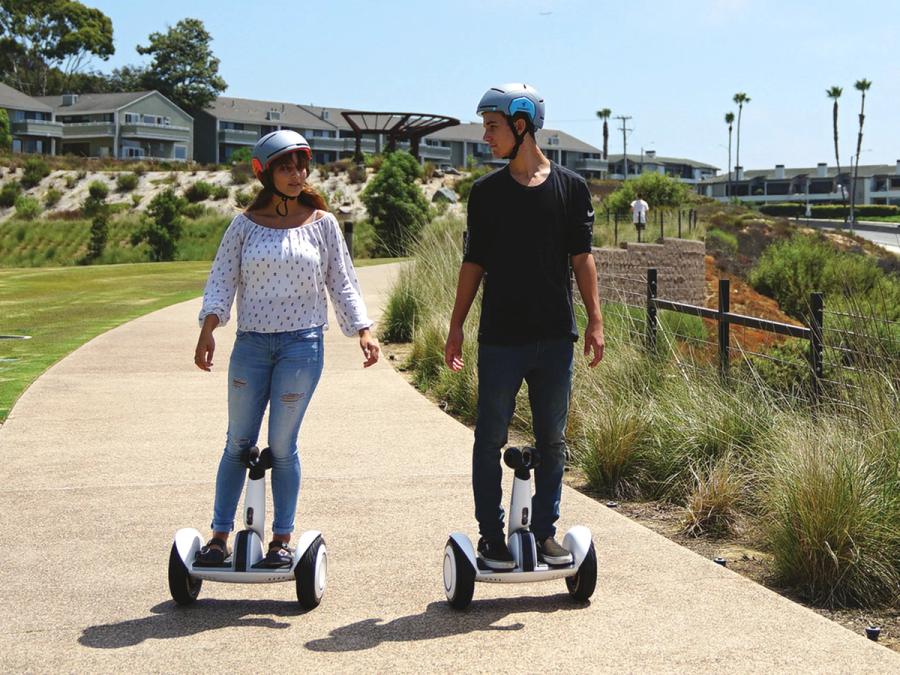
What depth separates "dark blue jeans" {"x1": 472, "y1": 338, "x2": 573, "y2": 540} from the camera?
471cm

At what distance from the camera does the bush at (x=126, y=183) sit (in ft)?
200

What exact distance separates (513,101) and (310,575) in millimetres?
2016

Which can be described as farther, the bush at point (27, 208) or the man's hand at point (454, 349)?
the bush at point (27, 208)

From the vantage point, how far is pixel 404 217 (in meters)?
37.3

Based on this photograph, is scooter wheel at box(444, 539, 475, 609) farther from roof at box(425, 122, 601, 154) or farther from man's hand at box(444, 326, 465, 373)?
roof at box(425, 122, 601, 154)

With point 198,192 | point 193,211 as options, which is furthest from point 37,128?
point 193,211

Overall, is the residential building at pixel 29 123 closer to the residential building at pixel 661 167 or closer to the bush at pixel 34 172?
the bush at pixel 34 172

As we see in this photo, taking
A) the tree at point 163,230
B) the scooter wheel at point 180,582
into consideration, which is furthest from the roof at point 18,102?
the scooter wheel at point 180,582

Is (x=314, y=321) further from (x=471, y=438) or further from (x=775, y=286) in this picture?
(x=775, y=286)

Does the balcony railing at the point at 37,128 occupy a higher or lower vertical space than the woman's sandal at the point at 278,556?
higher

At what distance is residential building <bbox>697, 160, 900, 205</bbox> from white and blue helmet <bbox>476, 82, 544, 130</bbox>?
12593 centimetres

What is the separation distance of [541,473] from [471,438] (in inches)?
146

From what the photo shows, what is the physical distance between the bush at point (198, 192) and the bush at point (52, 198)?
21.7ft

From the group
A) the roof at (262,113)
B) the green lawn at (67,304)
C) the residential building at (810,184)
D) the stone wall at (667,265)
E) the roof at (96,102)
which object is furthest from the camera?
the residential building at (810,184)
